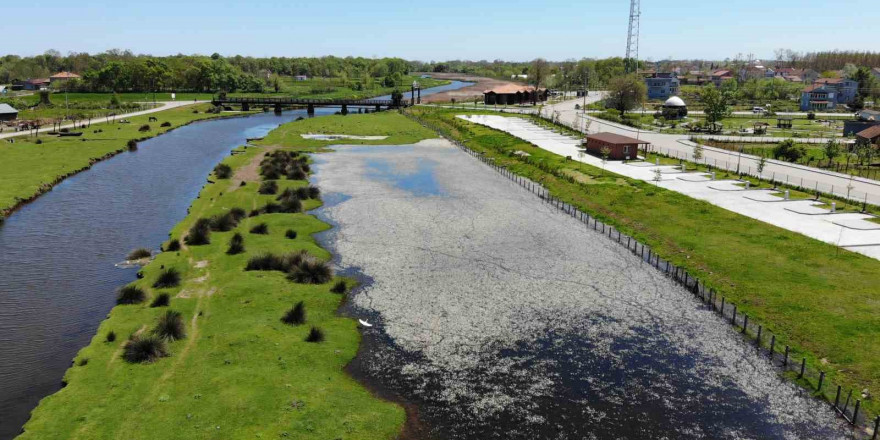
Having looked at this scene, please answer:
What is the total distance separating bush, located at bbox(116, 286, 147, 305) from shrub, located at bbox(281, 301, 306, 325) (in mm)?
10041

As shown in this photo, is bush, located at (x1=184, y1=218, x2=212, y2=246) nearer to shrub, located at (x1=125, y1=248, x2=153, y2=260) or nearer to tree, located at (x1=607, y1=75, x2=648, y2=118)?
shrub, located at (x1=125, y1=248, x2=153, y2=260)

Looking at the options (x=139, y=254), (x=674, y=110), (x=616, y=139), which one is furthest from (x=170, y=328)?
(x=674, y=110)

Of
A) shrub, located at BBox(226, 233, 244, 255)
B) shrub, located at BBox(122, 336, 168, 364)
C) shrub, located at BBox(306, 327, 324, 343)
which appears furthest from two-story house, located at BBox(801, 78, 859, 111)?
shrub, located at BBox(122, 336, 168, 364)

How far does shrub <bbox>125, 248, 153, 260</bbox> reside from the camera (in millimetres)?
47969

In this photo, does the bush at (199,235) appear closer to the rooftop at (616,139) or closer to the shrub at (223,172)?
A: the shrub at (223,172)

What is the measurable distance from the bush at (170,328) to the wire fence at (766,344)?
112 feet

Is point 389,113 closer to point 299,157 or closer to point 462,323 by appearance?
point 299,157

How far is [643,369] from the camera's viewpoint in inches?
1298

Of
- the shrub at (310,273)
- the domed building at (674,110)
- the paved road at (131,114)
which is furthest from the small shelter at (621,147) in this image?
the paved road at (131,114)

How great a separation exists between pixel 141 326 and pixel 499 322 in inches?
866

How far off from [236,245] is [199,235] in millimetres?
4357

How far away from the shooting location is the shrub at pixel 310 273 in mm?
44281

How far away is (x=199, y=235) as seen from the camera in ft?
168

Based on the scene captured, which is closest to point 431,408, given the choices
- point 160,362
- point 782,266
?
point 160,362
